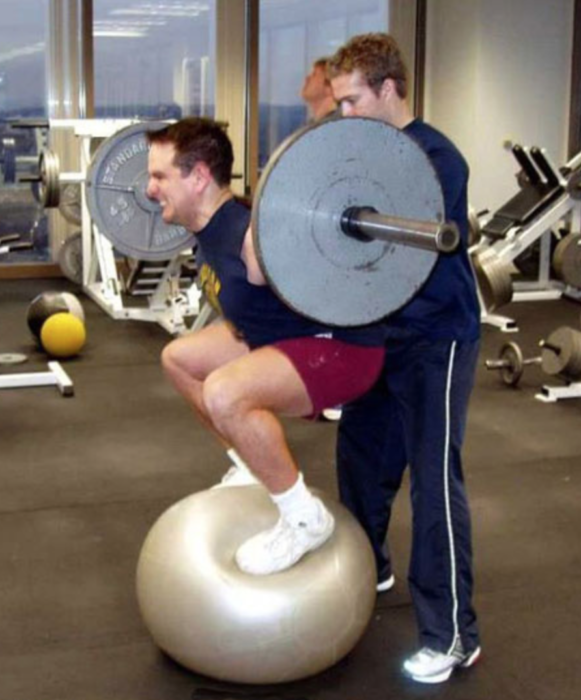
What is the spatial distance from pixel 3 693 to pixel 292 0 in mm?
7053

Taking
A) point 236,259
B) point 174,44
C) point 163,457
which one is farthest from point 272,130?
point 236,259

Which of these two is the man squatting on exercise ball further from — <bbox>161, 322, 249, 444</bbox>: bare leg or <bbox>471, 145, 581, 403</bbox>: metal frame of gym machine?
<bbox>471, 145, 581, 403</bbox>: metal frame of gym machine

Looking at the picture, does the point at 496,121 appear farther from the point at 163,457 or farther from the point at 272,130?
the point at 163,457

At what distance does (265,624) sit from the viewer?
88.8 inches

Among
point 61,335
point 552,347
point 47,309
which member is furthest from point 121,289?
point 552,347

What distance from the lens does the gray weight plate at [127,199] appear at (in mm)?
5352

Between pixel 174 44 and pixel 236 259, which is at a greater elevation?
pixel 174 44

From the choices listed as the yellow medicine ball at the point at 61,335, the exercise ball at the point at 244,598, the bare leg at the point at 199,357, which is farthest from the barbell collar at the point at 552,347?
the exercise ball at the point at 244,598

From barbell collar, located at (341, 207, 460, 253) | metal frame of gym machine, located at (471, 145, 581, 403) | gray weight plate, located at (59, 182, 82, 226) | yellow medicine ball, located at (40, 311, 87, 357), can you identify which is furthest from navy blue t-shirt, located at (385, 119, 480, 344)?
gray weight plate, located at (59, 182, 82, 226)

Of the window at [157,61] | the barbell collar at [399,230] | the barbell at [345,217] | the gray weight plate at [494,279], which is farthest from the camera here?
the window at [157,61]

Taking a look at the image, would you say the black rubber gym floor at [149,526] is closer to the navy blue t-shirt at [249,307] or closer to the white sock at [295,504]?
the white sock at [295,504]

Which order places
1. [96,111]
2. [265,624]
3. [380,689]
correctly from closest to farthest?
[265,624] < [380,689] < [96,111]

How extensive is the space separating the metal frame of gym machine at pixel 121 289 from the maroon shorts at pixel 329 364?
11.5ft

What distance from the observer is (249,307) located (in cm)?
230
